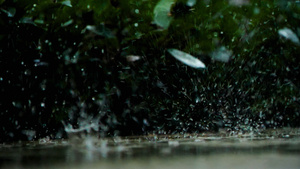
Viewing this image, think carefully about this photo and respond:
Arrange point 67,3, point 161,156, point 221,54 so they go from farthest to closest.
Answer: point 221,54 < point 67,3 < point 161,156

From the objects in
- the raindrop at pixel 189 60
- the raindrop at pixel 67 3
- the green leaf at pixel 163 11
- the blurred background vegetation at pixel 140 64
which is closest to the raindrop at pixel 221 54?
the blurred background vegetation at pixel 140 64

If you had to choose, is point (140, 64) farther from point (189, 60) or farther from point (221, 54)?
point (189, 60)

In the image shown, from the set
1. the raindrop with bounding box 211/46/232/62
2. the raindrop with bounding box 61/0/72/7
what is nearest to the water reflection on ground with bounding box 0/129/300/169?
the raindrop with bounding box 211/46/232/62

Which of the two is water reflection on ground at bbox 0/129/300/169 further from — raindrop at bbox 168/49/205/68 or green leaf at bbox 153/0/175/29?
green leaf at bbox 153/0/175/29

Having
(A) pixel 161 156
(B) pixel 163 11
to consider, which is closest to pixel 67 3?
(B) pixel 163 11

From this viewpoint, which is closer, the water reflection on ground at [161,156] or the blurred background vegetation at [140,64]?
the water reflection on ground at [161,156]

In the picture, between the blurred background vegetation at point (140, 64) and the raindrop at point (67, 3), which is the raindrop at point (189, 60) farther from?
the raindrop at point (67, 3)

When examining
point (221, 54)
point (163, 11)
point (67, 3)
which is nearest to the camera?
point (163, 11)

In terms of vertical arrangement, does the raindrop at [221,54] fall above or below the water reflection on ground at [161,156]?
above

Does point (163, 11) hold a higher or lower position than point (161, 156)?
higher

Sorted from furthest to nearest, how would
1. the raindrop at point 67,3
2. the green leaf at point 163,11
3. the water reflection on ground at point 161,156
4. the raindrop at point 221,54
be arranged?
the raindrop at point 221,54 → the raindrop at point 67,3 → the green leaf at point 163,11 → the water reflection on ground at point 161,156
